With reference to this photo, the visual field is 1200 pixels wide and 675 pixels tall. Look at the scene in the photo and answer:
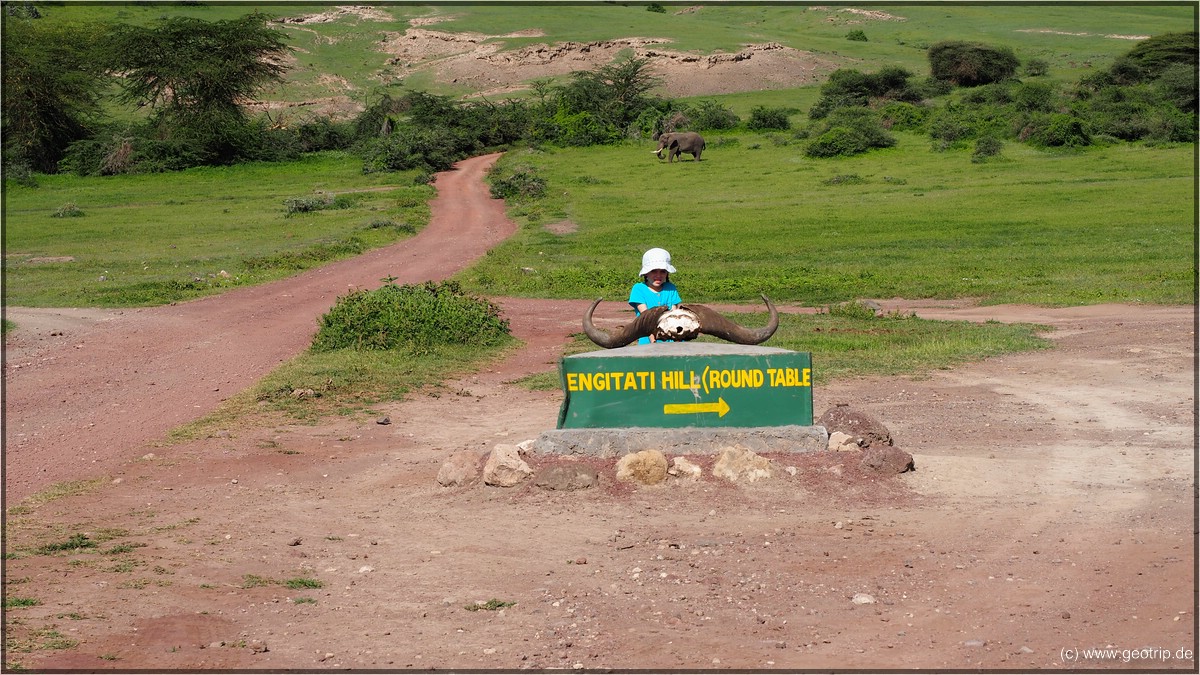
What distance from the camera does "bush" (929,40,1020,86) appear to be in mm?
65188

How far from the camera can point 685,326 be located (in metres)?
10.1

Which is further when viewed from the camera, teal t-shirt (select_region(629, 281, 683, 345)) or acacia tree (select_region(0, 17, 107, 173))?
acacia tree (select_region(0, 17, 107, 173))

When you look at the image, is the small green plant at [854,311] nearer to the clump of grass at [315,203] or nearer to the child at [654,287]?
the child at [654,287]

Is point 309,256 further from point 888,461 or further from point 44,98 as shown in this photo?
point 44,98

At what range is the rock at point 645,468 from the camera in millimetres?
9258

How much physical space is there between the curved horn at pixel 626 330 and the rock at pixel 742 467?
1.40 meters

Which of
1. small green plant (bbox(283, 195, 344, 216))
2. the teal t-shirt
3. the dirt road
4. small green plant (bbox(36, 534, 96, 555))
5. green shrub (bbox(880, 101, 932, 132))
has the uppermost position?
the teal t-shirt

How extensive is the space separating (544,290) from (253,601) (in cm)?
1464

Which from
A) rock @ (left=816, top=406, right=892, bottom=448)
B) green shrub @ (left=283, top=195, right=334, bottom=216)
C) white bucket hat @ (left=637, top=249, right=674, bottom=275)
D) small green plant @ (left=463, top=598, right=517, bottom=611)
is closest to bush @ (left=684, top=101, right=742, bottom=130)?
green shrub @ (left=283, top=195, right=334, bottom=216)

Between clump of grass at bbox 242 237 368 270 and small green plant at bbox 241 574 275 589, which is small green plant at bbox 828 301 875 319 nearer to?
clump of grass at bbox 242 237 368 270

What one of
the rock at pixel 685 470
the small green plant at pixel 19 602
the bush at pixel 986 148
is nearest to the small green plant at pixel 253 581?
the small green plant at pixel 19 602

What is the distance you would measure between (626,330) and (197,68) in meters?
46.0

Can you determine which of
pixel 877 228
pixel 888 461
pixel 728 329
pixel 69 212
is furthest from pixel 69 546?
pixel 69 212

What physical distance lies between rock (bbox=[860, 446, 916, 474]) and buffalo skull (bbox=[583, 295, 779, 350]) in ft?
4.31
